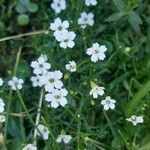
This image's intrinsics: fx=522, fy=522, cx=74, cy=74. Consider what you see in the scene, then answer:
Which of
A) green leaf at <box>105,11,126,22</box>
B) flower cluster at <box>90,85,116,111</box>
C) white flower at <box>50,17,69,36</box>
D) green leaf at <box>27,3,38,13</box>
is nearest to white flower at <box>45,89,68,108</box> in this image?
flower cluster at <box>90,85,116,111</box>

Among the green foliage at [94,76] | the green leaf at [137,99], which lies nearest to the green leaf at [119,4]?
the green foliage at [94,76]

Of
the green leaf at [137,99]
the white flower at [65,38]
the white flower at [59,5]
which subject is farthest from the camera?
the white flower at [59,5]

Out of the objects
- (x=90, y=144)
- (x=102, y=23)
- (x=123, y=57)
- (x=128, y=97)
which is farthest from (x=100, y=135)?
(x=102, y=23)

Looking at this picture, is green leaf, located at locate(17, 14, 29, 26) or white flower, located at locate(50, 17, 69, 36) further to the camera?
green leaf, located at locate(17, 14, 29, 26)

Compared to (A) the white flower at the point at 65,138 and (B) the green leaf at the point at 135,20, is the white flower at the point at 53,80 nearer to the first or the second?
(A) the white flower at the point at 65,138

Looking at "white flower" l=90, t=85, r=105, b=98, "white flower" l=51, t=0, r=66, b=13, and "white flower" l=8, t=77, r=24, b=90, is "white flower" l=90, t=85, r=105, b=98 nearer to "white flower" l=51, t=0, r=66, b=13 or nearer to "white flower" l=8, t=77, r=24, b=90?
"white flower" l=8, t=77, r=24, b=90

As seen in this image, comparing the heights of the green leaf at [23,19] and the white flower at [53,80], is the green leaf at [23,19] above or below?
above

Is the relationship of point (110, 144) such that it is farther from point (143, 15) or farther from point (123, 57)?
point (143, 15)
